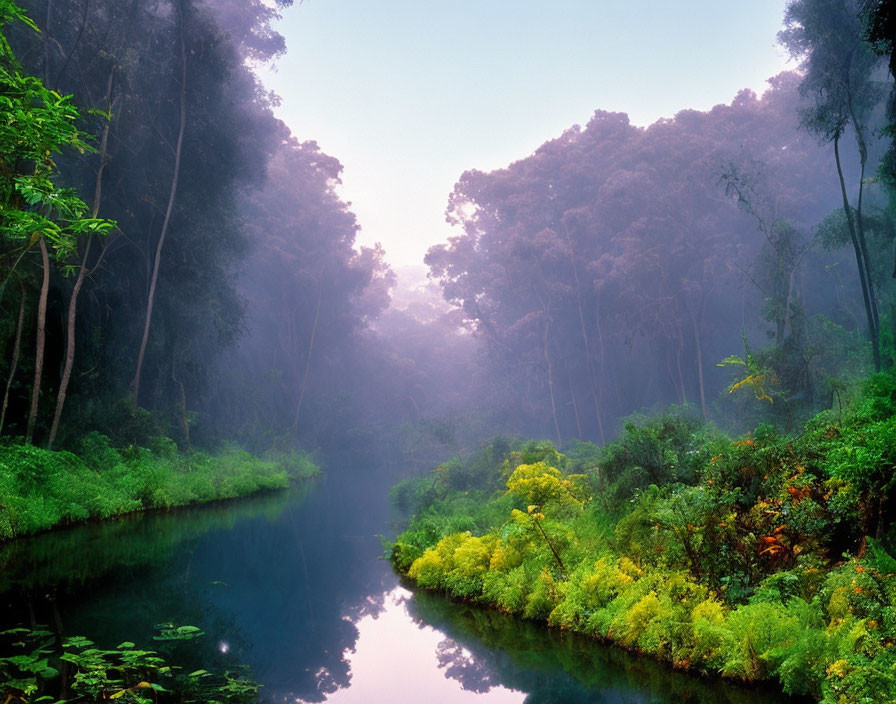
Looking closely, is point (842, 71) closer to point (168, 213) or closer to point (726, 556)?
point (726, 556)

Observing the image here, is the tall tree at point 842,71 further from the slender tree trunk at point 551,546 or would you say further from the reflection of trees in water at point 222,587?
the reflection of trees in water at point 222,587

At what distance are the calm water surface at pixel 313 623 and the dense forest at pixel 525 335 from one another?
49 centimetres

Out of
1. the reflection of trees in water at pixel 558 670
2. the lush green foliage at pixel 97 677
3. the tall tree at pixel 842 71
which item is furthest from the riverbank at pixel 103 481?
the tall tree at pixel 842 71

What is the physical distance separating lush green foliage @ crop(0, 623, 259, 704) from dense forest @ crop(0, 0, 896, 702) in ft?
1.23

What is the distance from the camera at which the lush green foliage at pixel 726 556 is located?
15.5ft

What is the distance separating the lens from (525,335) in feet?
Result: 124

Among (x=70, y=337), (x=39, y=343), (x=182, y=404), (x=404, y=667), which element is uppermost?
(x=70, y=337)

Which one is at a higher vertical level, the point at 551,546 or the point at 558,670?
the point at 551,546

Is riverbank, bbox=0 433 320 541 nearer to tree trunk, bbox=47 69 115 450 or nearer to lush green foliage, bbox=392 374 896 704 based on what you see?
tree trunk, bbox=47 69 115 450

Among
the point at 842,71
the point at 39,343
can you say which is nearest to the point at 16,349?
the point at 39,343

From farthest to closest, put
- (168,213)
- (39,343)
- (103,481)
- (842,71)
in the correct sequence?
1. (168,213)
2. (842,71)
3. (103,481)
4. (39,343)

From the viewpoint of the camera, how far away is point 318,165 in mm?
39875

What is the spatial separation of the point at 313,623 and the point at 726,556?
469 centimetres

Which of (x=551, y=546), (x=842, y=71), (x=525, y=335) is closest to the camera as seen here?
(x=551, y=546)
